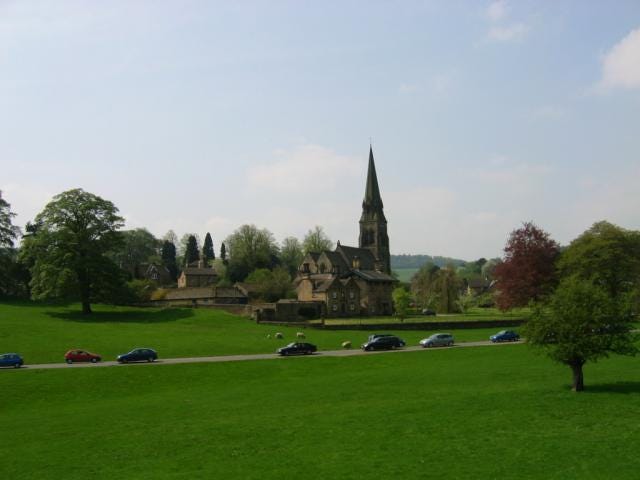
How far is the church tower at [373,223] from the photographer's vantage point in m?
133

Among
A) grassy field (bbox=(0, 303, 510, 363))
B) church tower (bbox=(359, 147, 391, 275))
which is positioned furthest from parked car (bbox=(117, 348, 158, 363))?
church tower (bbox=(359, 147, 391, 275))

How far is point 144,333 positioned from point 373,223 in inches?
3119

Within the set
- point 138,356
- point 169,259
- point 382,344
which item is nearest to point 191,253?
point 169,259

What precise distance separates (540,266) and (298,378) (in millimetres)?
44947

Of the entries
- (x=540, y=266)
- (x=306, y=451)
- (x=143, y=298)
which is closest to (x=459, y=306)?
(x=540, y=266)

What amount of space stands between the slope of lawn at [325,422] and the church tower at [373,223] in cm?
9312

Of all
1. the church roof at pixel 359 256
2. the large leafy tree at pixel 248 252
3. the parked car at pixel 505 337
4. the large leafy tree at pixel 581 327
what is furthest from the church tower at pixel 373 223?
the large leafy tree at pixel 581 327

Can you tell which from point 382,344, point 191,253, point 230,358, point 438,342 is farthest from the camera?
point 191,253

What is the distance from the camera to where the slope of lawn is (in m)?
18.8

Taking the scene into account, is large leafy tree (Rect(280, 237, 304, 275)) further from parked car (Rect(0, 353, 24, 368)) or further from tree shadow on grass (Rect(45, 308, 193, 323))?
parked car (Rect(0, 353, 24, 368))

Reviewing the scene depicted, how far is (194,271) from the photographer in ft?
411

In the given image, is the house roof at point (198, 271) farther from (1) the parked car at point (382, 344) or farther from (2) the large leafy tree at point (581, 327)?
(2) the large leafy tree at point (581, 327)

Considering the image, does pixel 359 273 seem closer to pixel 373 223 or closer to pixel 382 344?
pixel 373 223

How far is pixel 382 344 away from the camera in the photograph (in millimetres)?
50656
